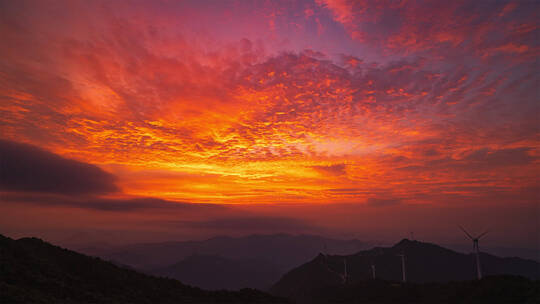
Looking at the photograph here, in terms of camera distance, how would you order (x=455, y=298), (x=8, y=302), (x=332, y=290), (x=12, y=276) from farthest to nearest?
1. (x=332, y=290)
2. (x=455, y=298)
3. (x=12, y=276)
4. (x=8, y=302)

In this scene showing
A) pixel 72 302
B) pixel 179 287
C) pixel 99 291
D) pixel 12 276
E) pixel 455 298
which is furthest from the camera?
pixel 179 287

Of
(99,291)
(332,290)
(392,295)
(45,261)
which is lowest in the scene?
(332,290)

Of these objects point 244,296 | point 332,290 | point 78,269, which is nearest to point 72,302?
point 78,269

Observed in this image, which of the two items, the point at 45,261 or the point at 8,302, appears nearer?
the point at 8,302

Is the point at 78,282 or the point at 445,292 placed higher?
the point at 78,282

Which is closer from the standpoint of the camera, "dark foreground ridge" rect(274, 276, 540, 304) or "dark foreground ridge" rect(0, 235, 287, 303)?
"dark foreground ridge" rect(0, 235, 287, 303)

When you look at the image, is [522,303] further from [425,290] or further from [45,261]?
[45,261]

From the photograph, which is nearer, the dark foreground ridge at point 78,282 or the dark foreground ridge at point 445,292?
Answer: the dark foreground ridge at point 78,282

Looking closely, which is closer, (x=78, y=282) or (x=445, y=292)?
(x=78, y=282)
